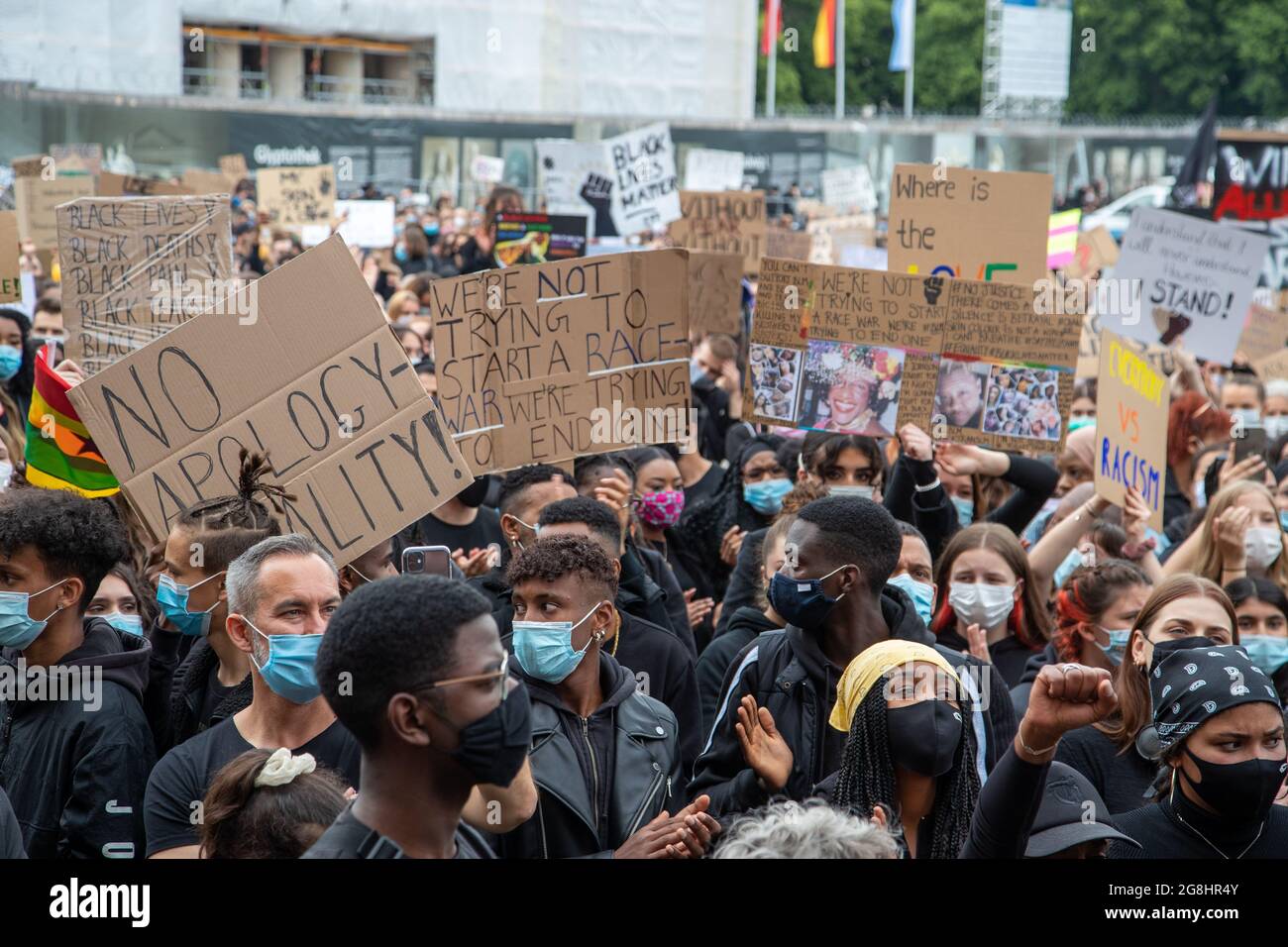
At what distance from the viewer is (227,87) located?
4131 cm

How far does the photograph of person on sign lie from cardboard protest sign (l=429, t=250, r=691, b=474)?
0.79 meters

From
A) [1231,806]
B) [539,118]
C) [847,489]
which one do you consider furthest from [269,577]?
[539,118]

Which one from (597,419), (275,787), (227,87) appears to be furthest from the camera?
(227,87)

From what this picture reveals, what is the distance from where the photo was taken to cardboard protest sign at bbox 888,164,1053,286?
27.4 feet

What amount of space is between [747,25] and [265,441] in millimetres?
43463

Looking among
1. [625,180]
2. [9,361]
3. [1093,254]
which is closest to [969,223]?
[9,361]

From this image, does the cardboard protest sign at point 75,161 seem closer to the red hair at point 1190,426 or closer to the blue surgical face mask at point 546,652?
the red hair at point 1190,426

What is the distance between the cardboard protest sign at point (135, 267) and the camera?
618cm

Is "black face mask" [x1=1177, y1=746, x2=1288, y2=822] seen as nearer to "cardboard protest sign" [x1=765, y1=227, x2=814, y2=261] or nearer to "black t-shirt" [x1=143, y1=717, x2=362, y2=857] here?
"black t-shirt" [x1=143, y1=717, x2=362, y2=857]

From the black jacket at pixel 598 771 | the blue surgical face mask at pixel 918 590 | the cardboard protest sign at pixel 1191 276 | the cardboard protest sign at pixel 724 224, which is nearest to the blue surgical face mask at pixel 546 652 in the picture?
the black jacket at pixel 598 771

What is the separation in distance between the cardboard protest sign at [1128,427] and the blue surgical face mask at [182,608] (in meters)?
3.66

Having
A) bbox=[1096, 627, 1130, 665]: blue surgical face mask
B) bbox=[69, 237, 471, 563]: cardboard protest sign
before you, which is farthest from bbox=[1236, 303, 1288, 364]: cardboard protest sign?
bbox=[69, 237, 471, 563]: cardboard protest sign

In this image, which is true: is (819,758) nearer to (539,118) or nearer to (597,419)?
(597,419)

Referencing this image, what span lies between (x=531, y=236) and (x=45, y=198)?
3806mm
